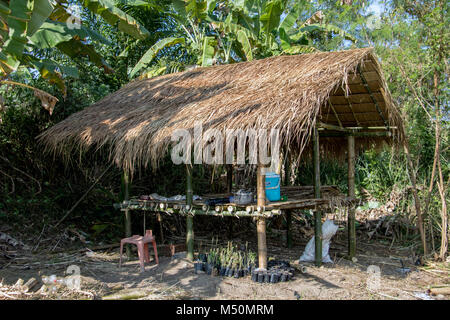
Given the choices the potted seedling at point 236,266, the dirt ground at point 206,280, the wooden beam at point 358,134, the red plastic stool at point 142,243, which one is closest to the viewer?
the dirt ground at point 206,280

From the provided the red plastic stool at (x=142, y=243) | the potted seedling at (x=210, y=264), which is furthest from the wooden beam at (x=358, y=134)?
the red plastic stool at (x=142, y=243)

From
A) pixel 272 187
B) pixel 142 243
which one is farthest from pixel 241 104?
pixel 142 243

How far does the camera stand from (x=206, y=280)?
17.4 ft

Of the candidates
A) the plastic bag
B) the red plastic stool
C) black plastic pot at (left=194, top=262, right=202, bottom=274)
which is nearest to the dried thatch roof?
the red plastic stool

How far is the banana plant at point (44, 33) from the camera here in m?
5.20

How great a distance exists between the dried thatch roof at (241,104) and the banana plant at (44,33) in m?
0.82

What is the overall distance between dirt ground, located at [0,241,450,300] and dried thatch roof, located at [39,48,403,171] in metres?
1.49

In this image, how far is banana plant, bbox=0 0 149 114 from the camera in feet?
17.1

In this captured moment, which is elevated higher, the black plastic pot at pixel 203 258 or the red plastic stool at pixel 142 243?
the red plastic stool at pixel 142 243

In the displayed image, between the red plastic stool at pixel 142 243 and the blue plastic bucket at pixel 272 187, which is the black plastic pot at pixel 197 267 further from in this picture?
the blue plastic bucket at pixel 272 187

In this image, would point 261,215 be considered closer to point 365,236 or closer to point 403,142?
point 403,142

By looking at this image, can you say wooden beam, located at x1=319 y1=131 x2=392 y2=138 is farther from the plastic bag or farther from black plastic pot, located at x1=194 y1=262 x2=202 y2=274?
black plastic pot, located at x1=194 y1=262 x2=202 y2=274

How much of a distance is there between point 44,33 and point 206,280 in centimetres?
427

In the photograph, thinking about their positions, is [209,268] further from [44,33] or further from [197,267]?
[44,33]
